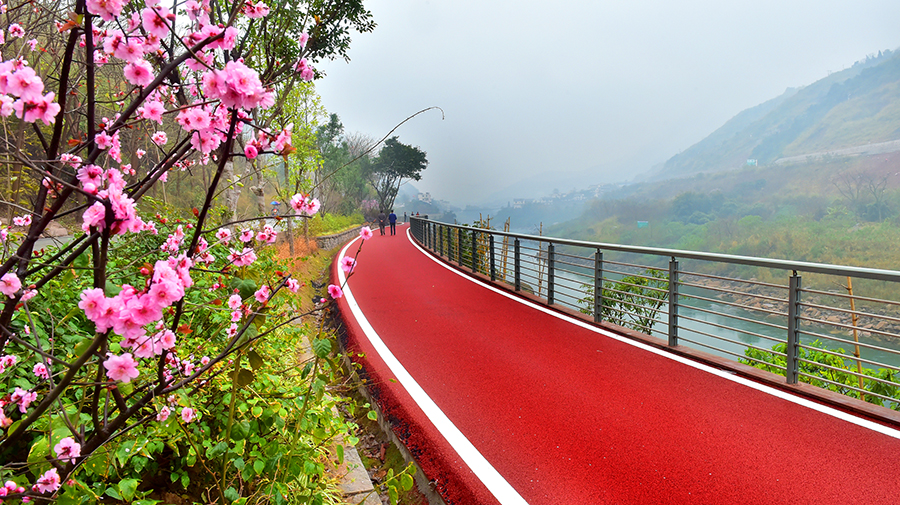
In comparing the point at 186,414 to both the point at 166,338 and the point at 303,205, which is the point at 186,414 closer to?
the point at 166,338

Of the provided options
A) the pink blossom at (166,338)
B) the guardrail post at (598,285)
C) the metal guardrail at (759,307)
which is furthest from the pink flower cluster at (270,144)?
the guardrail post at (598,285)

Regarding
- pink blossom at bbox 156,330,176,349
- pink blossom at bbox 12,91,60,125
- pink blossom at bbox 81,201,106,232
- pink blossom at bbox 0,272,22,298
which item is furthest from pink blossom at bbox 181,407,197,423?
pink blossom at bbox 12,91,60,125

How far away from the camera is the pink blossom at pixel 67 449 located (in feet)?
5.25

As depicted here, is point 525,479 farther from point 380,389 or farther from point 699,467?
point 380,389

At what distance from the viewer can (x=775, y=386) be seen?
4.58 meters

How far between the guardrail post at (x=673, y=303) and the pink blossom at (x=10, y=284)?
5.96 metres

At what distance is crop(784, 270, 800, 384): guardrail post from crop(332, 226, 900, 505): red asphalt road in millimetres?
450

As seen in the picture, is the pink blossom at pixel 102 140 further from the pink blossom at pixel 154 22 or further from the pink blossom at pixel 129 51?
the pink blossom at pixel 154 22

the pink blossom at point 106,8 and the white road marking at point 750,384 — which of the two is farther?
the white road marking at point 750,384

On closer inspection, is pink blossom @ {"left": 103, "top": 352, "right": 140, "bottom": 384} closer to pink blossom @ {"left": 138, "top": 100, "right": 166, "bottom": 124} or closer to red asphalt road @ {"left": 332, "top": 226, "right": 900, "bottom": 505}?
pink blossom @ {"left": 138, "top": 100, "right": 166, "bottom": 124}

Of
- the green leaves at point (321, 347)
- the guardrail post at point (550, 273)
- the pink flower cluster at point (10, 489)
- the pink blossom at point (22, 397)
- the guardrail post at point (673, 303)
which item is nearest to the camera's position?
the pink flower cluster at point (10, 489)

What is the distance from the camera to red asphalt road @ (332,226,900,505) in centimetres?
298

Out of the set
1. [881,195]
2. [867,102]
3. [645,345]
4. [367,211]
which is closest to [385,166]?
[367,211]

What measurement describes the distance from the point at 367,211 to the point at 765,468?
66111 mm
